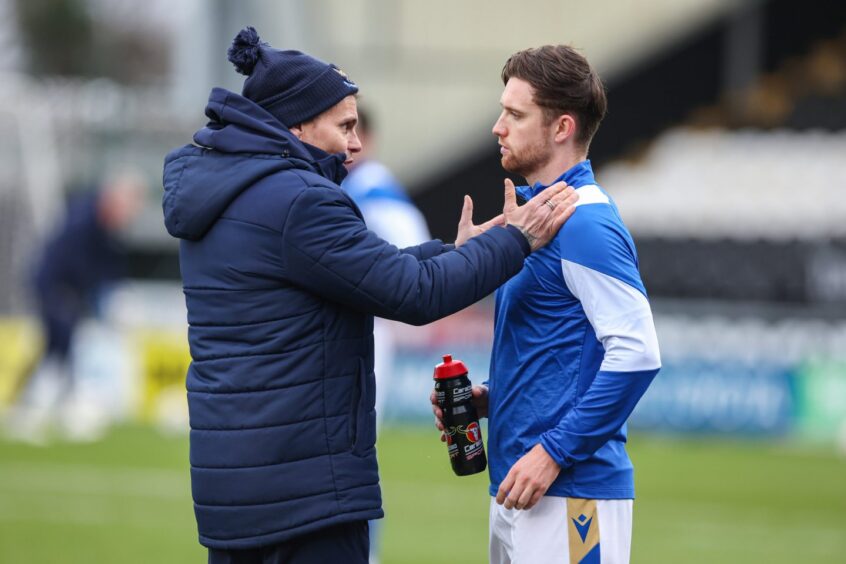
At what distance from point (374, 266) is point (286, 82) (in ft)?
2.02

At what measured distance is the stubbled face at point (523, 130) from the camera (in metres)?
4.23

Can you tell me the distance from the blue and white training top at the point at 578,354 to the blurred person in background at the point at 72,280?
11.4 m

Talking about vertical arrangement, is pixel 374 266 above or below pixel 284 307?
above

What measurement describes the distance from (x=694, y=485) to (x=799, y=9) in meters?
12.8

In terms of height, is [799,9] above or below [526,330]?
above

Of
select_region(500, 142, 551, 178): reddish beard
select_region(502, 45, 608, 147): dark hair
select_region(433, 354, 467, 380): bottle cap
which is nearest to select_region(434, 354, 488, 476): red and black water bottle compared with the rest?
select_region(433, 354, 467, 380): bottle cap

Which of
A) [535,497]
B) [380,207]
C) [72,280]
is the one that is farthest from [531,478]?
[72,280]

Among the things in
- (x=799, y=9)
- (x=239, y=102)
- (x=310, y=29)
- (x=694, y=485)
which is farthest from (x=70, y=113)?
(x=239, y=102)

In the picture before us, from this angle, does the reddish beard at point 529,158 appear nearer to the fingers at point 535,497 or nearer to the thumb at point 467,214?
the thumb at point 467,214

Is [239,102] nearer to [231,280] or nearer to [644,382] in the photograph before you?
[231,280]

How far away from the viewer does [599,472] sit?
4.22 metres

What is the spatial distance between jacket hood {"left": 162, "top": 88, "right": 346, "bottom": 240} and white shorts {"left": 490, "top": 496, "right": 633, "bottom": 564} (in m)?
1.21

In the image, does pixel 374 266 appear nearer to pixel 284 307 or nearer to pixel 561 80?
pixel 284 307

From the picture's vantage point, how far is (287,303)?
4.11 metres
